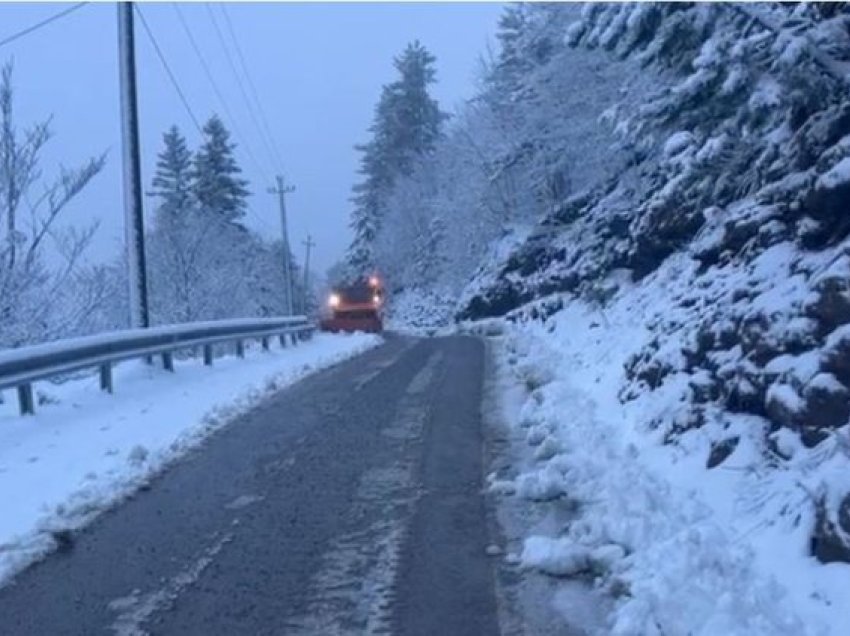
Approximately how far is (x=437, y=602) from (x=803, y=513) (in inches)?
85.2

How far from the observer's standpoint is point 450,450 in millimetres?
10453

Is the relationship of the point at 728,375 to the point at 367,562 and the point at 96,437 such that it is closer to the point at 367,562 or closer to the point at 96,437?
the point at 367,562

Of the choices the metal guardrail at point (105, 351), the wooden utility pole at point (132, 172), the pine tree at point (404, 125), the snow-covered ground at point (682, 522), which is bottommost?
the snow-covered ground at point (682, 522)

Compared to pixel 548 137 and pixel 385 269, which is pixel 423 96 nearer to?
pixel 385 269

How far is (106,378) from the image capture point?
14773mm

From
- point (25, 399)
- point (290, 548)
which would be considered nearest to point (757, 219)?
point (290, 548)

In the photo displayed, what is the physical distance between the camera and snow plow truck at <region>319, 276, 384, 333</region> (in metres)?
44.6

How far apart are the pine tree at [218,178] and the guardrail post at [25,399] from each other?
55932 mm

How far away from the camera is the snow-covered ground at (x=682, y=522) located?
207 inches

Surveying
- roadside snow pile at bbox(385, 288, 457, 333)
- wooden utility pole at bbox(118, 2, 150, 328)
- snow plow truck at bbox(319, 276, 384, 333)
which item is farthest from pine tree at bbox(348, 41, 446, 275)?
wooden utility pole at bbox(118, 2, 150, 328)

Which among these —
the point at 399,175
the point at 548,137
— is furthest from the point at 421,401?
the point at 399,175

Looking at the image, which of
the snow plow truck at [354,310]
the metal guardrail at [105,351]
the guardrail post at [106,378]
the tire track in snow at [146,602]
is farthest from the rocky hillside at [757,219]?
the snow plow truck at [354,310]

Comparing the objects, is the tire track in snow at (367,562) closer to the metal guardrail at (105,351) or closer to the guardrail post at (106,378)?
the metal guardrail at (105,351)

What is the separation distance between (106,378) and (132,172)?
5.86 metres
